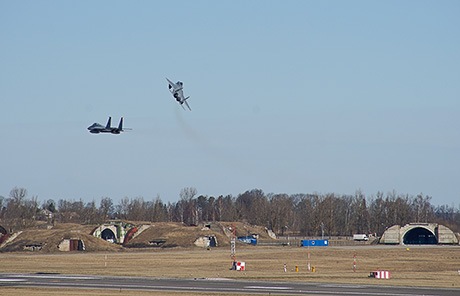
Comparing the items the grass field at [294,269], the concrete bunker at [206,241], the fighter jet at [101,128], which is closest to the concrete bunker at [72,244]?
the concrete bunker at [206,241]

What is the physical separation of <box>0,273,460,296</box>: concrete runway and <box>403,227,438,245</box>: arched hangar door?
101m

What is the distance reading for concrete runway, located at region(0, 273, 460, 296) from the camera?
47.8 metres

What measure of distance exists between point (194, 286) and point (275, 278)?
10709 mm

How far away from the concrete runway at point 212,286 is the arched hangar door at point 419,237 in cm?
10120

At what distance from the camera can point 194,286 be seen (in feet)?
174

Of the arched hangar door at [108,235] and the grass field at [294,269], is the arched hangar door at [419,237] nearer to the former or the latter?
the grass field at [294,269]

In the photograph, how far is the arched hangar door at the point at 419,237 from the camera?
485ft

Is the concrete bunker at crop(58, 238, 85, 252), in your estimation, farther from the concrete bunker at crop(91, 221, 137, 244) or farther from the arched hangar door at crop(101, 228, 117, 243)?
the arched hangar door at crop(101, 228, 117, 243)

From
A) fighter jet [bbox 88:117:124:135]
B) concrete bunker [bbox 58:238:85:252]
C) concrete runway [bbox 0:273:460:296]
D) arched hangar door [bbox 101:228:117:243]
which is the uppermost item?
fighter jet [bbox 88:117:124:135]

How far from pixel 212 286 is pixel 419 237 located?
11086cm

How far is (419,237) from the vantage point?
498ft

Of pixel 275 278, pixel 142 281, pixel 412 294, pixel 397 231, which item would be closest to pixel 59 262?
pixel 142 281

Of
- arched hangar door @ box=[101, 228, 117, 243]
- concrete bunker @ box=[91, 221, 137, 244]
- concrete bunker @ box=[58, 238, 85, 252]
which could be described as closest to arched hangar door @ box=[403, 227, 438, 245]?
concrete bunker @ box=[91, 221, 137, 244]

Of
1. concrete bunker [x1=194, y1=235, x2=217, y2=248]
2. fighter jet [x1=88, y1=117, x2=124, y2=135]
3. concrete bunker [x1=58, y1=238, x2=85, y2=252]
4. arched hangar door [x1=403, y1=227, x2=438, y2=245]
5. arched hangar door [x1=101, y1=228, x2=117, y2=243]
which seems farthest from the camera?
arched hangar door [x1=101, y1=228, x2=117, y2=243]
